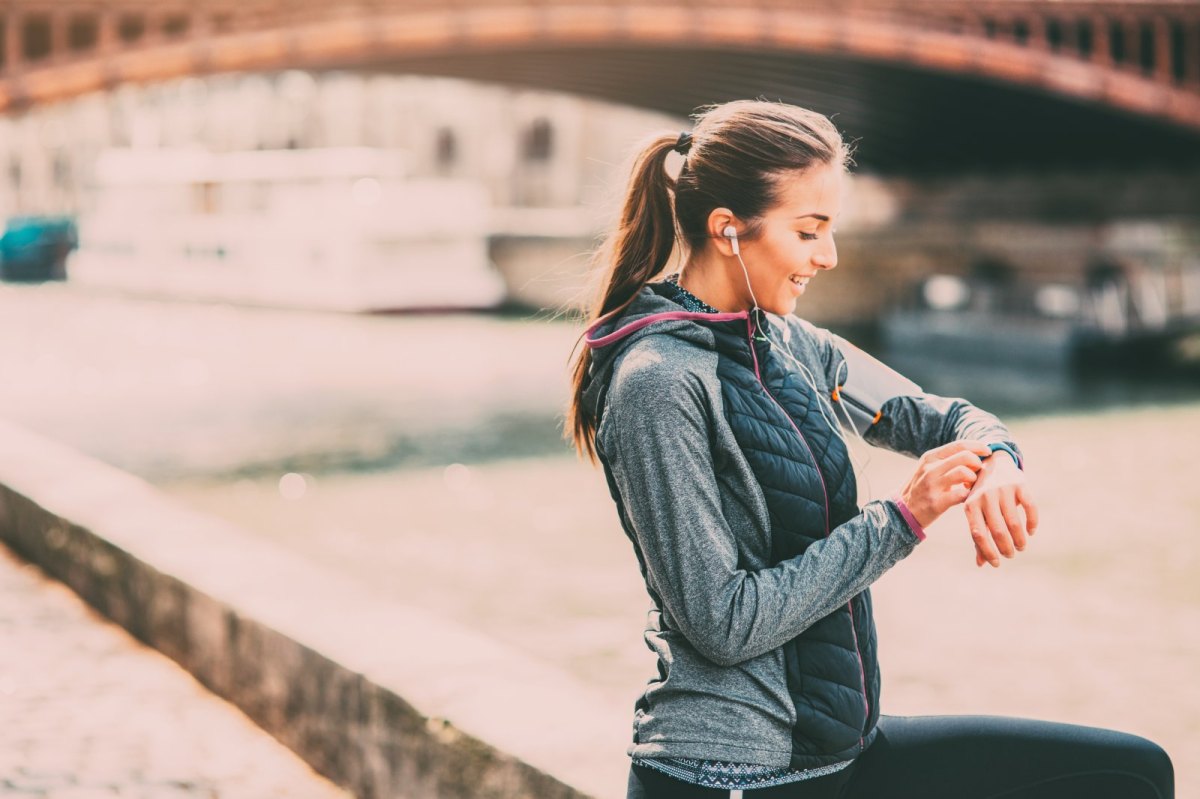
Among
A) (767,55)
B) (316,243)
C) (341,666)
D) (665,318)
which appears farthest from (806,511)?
(316,243)

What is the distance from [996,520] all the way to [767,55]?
729 inches

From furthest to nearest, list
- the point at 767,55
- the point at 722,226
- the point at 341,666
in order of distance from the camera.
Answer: the point at 767,55
the point at 341,666
the point at 722,226

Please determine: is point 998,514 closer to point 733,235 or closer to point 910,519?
point 910,519

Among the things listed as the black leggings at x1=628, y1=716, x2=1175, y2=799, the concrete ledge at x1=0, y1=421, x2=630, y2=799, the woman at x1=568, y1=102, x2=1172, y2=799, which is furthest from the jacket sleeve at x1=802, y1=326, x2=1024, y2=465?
the concrete ledge at x1=0, y1=421, x2=630, y2=799

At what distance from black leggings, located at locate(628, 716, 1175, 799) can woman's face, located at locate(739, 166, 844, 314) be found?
1.54 ft

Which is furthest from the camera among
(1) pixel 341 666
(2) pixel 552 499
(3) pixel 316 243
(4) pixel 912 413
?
(3) pixel 316 243

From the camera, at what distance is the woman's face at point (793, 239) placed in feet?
4.94

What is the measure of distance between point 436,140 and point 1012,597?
3839cm

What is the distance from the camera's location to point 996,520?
57.4 inches

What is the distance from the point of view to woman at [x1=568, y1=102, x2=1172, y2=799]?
1.43 metres

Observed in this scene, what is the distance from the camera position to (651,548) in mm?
1445

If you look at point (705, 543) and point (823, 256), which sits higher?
point (823, 256)

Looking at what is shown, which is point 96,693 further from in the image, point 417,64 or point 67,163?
point 67,163

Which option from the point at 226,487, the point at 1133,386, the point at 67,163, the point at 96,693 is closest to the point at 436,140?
the point at 67,163
